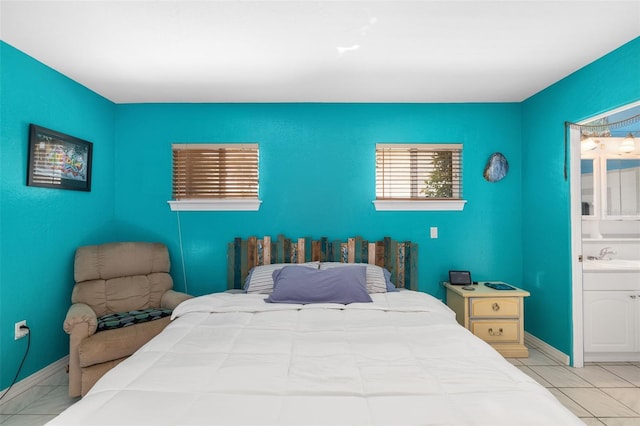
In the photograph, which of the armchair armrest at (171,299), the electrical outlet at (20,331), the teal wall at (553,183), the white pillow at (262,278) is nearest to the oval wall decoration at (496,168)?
the teal wall at (553,183)

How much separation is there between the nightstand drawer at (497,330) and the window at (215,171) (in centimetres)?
254

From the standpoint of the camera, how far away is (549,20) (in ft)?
6.85

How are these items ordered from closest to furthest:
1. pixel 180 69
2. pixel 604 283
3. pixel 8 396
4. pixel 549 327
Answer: pixel 8 396, pixel 180 69, pixel 604 283, pixel 549 327

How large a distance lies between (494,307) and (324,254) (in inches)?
66.5

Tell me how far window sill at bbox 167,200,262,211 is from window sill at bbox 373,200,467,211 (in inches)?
51.4

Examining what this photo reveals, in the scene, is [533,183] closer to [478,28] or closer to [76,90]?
[478,28]

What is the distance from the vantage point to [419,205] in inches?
140

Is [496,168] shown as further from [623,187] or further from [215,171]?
[215,171]

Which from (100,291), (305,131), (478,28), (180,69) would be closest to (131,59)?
(180,69)

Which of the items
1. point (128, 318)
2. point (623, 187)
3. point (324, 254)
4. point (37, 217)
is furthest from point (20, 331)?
point (623, 187)

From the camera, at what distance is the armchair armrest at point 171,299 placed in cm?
300

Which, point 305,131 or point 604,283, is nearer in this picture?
point 604,283

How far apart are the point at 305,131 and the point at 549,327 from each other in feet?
10.1

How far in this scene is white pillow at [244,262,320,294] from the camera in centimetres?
305
